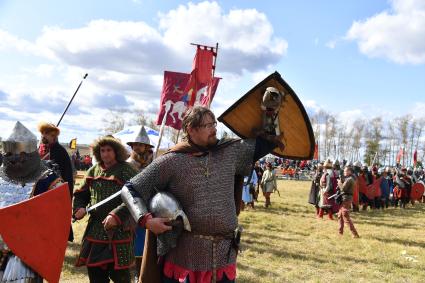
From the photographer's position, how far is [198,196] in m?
2.59

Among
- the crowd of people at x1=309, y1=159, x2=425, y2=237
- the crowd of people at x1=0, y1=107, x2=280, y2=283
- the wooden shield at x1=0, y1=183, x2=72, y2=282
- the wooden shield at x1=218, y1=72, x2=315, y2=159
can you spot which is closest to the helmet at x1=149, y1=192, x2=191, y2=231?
the crowd of people at x1=0, y1=107, x2=280, y2=283

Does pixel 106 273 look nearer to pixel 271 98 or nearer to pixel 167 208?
pixel 167 208

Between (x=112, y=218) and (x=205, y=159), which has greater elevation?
(x=205, y=159)

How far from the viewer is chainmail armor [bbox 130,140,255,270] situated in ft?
8.46

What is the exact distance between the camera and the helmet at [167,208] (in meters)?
2.49

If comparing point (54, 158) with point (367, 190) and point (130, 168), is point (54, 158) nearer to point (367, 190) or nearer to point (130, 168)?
point (130, 168)

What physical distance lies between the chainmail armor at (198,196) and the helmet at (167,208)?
7 centimetres

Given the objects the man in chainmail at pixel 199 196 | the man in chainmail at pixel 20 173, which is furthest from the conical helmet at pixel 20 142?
the man in chainmail at pixel 199 196

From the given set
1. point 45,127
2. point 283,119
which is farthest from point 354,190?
point 283,119

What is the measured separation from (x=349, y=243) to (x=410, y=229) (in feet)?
10.6

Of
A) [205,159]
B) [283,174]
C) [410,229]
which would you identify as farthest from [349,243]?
[283,174]

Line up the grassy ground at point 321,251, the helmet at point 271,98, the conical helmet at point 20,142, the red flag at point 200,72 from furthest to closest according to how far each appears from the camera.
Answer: the red flag at point 200,72 < the grassy ground at point 321,251 < the conical helmet at point 20,142 < the helmet at point 271,98

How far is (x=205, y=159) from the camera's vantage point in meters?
2.67

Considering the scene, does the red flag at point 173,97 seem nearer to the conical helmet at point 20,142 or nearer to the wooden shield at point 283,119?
the conical helmet at point 20,142
